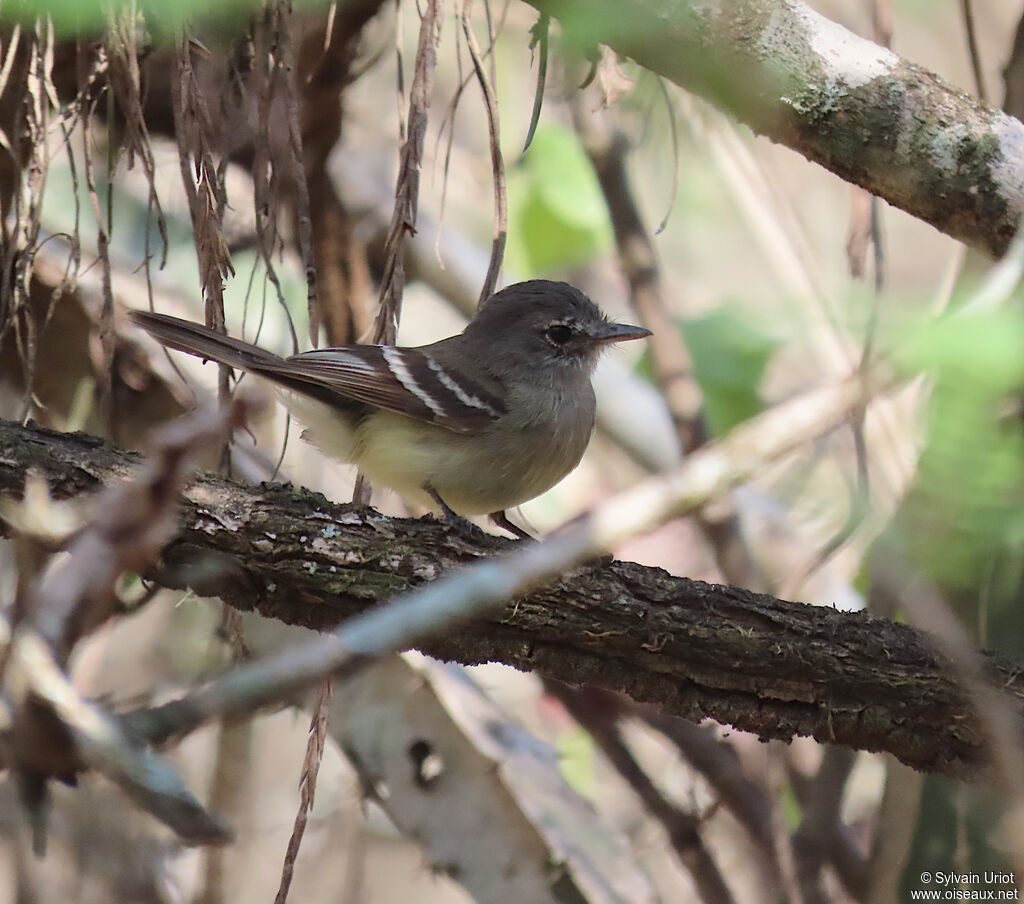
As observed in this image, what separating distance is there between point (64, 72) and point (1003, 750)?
12.5 ft

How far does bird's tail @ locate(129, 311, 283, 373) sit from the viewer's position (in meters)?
3.37

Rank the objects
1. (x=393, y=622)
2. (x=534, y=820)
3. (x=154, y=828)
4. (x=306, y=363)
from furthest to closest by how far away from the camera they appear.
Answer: (x=154, y=828) < (x=534, y=820) < (x=306, y=363) < (x=393, y=622)

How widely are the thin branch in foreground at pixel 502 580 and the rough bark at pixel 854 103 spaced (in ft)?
5.88

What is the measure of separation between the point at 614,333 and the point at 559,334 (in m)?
0.23

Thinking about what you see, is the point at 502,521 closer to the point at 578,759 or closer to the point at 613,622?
the point at 613,622

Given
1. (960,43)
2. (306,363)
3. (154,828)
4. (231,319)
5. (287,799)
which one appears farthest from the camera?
(960,43)

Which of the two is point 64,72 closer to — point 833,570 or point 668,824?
point 668,824

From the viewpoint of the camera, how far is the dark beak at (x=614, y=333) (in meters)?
4.58

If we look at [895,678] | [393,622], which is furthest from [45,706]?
[895,678]

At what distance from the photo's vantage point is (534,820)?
13.7 feet

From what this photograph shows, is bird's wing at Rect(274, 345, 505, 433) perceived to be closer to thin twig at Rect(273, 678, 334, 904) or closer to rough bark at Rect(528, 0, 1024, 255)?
thin twig at Rect(273, 678, 334, 904)

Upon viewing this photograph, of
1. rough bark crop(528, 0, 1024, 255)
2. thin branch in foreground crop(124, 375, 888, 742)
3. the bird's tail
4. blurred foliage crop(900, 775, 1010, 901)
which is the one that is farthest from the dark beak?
thin branch in foreground crop(124, 375, 888, 742)

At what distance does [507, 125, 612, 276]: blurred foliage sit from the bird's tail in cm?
281

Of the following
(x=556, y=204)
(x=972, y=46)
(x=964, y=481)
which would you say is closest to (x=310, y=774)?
(x=964, y=481)
